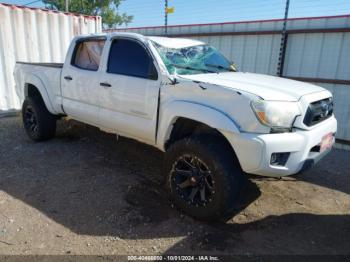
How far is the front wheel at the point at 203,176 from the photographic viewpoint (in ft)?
10.2

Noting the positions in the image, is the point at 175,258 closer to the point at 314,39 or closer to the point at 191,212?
the point at 191,212

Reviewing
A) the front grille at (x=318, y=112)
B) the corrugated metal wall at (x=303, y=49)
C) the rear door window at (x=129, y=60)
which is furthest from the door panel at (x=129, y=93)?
the corrugated metal wall at (x=303, y=49)

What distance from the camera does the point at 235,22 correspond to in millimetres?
7922

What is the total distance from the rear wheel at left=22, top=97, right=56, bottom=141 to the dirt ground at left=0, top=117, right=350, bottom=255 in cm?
50

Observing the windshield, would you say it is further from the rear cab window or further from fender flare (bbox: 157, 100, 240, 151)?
the rear cab window

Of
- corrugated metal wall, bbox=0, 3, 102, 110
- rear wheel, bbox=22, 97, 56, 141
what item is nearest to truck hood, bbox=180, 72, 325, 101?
rear wheel, bbox=22, 97, 56, 141

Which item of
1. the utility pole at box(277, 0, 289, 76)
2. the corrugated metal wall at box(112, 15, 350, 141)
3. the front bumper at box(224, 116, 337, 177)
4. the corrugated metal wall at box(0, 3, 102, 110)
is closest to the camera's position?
the front bumper at box(224, 116, 337, 177)

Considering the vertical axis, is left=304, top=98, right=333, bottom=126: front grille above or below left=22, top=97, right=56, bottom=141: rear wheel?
above

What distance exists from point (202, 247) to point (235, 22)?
6.35 metres

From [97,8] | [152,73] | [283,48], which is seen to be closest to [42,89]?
[152,73]

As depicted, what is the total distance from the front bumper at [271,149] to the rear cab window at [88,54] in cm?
250

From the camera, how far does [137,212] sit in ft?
11.5

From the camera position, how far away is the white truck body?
2934mm

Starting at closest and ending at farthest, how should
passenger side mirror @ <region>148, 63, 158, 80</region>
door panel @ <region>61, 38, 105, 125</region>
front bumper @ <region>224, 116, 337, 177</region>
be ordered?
front bumper @ <region>224, 116, 337, 177</region> → passenger side mirror @ <region>148, 63, 158, 80</region> → door panel @ <region>61, 38, 105, 125</region>
